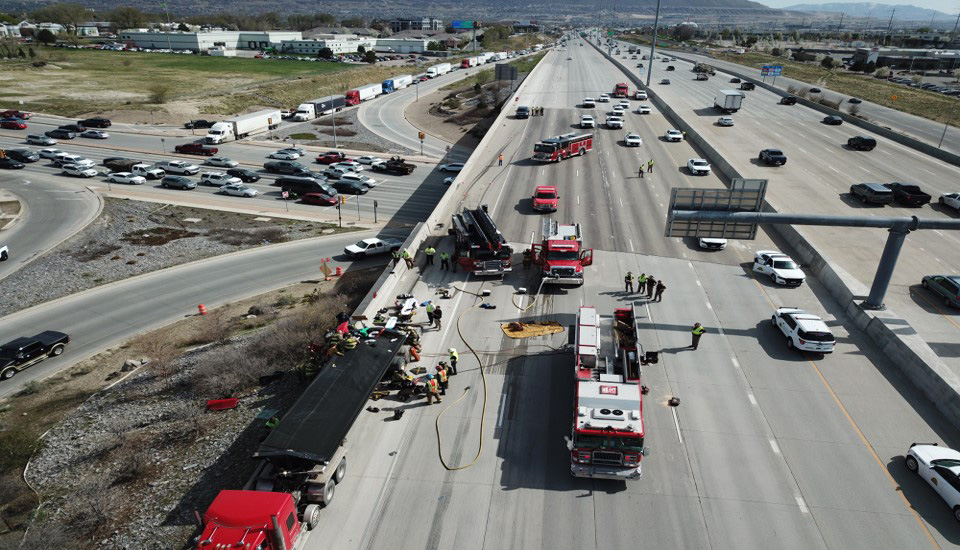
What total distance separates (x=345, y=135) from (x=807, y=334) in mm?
82715

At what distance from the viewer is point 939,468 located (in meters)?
18.1

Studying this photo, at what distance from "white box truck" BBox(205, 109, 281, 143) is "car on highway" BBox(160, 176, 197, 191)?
18.8 m

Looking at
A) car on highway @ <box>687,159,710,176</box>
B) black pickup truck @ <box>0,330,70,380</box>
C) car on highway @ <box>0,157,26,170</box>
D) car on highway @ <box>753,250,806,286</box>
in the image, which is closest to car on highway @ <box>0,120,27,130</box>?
car on highway @ <box>0,157,26,170</box>

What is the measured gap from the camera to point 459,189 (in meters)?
51.2

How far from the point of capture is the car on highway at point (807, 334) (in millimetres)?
25844

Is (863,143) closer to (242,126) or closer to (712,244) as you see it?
(712,244)

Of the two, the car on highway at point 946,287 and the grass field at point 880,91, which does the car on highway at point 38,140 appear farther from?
the grass field at point 880,91

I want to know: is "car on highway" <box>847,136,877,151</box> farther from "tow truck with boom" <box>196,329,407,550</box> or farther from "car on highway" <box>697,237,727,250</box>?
"tow truck with boom" <box>196,329,407,550</box>

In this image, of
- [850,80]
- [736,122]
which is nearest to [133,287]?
[736,122]

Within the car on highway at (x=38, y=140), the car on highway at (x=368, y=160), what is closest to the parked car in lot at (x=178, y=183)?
the car on highway at (x=368, y=160)

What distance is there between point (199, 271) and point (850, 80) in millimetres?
151004

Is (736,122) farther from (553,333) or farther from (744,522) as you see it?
(744,522)

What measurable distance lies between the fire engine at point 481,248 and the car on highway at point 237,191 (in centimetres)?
3504

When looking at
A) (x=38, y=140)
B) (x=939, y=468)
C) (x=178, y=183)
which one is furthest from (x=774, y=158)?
(x=38, y=140)
